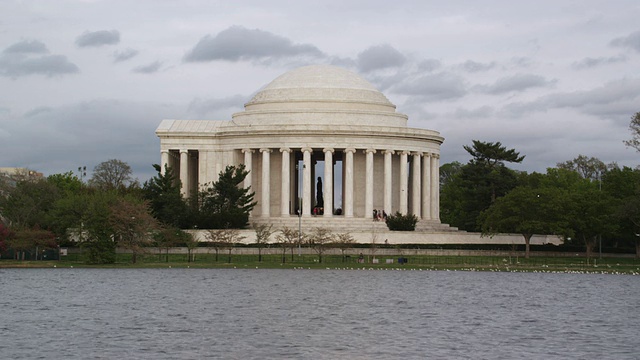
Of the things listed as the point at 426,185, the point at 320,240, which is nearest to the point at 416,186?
the point at 426,185

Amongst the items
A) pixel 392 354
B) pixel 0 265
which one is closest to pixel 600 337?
pixel 392 354

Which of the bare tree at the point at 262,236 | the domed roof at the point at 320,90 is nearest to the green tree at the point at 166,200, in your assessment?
the bare tree at the point at 262,236

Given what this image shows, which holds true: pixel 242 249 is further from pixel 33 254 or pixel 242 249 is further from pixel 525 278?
pixel 525 278

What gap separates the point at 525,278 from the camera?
9900 centimetres

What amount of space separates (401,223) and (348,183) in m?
10.9

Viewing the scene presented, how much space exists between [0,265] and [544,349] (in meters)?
64.2

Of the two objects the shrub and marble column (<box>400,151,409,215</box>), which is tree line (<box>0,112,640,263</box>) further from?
marble column (<box>400,151,409,215</box>)

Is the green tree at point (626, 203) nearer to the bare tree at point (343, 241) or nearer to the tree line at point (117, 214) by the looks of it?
the bare tree at point (343, 241)

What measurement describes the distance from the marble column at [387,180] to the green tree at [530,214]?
17.1 m

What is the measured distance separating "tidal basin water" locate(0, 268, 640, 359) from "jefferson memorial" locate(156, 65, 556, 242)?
44689mm

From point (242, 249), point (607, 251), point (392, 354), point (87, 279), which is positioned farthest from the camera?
point (607, 251)

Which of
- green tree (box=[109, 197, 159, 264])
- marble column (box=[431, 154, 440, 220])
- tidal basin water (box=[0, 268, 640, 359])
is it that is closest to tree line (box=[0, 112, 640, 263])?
green tree (box=[109, 197, 159, 264])

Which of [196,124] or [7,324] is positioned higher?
[196,124]

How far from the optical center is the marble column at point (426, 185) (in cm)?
14788
